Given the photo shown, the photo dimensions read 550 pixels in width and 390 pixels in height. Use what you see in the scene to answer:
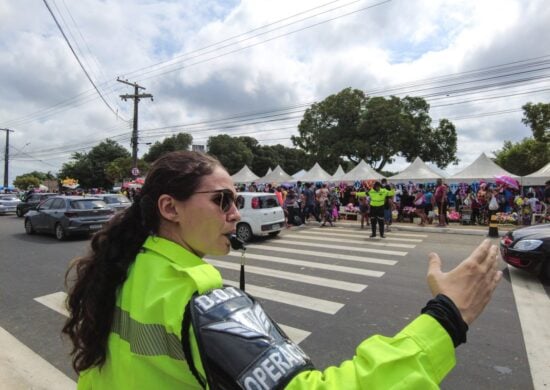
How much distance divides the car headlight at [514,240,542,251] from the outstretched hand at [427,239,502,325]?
696cm

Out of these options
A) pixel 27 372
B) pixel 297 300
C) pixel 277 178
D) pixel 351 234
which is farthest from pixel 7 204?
pixel 297 300

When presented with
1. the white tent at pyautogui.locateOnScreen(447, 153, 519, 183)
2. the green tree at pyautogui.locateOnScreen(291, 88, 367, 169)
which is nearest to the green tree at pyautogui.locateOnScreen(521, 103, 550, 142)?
the green tree at pyautogui.locateOnScreen(291, 88, 367, 169)

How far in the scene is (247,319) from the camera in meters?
0.93

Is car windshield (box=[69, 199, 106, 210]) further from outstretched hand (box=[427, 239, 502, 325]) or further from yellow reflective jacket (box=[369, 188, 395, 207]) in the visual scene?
outstretched hand (box=[427, 239, 502, 325])

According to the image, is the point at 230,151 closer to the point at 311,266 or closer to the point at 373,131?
the point at 373,131

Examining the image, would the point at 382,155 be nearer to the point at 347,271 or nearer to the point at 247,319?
the point at 347,271

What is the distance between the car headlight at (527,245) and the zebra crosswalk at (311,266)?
2.43 meters

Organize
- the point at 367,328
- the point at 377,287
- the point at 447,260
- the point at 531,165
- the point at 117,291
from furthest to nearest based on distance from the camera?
the point at 531,165 → the point at 447,260 → the point at 377,287 → the point at 367,328 → the point at 117,291

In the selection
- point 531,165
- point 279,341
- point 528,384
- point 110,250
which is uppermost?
point 531,165

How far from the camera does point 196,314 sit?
2.96 feet

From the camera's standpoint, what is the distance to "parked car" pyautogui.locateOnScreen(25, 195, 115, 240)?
12.4 m

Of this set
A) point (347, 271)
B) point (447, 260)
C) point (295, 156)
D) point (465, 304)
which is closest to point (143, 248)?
point (465, 304)

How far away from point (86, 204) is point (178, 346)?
13643 millimetres

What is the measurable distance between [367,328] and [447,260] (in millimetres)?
4973
